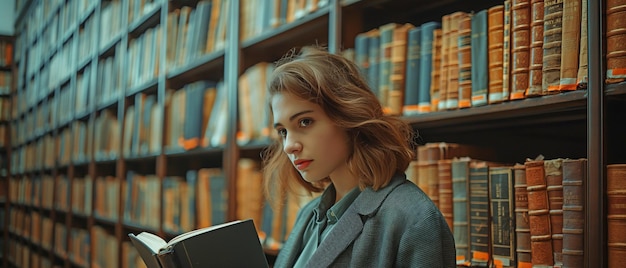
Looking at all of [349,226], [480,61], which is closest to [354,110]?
[349,226]

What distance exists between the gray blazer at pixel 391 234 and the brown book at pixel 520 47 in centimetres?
32

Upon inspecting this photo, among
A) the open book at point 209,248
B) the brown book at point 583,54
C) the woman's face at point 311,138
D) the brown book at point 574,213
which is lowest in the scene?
the open book at point 209,248

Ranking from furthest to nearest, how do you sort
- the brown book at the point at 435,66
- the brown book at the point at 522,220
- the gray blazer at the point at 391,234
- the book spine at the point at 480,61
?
the brown book at the point at 435,66 → the book spine at the point at 480,61 → the brown book at the point at 522,220 → the gray blazer at the point at 391,234

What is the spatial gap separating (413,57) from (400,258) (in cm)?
61

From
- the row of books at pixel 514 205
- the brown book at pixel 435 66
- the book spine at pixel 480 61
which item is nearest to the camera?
the row of books at pixel 514 205

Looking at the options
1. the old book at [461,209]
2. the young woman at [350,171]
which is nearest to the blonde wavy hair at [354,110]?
the young woman at [350,171]

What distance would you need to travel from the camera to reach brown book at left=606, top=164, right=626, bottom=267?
3.21 ft

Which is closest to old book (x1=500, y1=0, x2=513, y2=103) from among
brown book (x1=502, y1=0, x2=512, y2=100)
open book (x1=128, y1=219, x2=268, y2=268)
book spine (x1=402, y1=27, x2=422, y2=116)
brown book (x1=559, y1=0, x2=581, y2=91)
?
brown book (x1=502, y1=0, x2=512, y2=100)

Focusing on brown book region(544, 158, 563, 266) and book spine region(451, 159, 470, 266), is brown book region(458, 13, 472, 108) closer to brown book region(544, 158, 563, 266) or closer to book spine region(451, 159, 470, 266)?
book spine region(451, 159, 470, 266)

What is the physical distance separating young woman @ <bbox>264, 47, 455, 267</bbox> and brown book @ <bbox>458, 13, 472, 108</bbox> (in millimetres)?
202

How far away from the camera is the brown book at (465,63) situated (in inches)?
51.1

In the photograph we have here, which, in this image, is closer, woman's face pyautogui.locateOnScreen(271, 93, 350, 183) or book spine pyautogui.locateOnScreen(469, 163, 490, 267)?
woman's face pyautogui.locateOnScreen(271, 93, 350, 183)

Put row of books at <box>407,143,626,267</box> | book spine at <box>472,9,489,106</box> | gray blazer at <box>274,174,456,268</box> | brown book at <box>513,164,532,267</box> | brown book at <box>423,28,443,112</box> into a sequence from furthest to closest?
brown book at <box>423,28,443,112</box> → book spine at <box>472,9,489,106</box> → brown book at <box>513,164,532,267</box> → row of books at <box>407,143,626,267</box> → gray blazer at <box>274,174,456,268</box>

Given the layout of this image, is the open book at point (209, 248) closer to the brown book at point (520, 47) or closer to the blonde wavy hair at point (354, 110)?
the blonde wavy hair at point (354, 110)
